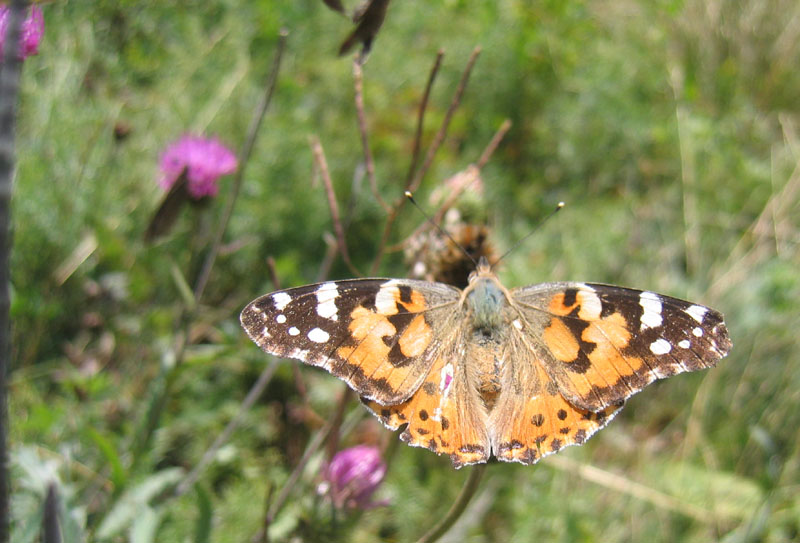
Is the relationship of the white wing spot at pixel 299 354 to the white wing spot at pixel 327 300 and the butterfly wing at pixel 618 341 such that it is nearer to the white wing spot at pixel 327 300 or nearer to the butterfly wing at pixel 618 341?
the white wing spot at pixel 327 300

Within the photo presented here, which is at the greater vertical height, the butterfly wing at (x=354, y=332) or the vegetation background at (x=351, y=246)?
the butterfly wing at (x=354, y=332)

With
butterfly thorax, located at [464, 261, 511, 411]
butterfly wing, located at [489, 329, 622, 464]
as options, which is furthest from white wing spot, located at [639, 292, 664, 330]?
butterfly thorax, located at [464, 261, 511, 411]

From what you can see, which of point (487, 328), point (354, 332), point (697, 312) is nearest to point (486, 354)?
point (487, 328)

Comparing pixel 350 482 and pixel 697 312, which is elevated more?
pixel 697 312

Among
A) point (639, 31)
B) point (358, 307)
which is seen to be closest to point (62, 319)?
point (358, 307)

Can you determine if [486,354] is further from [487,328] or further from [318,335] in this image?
[318,335]

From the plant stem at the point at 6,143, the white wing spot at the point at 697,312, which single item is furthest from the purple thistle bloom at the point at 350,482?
the plant stem at the point at 6,143
